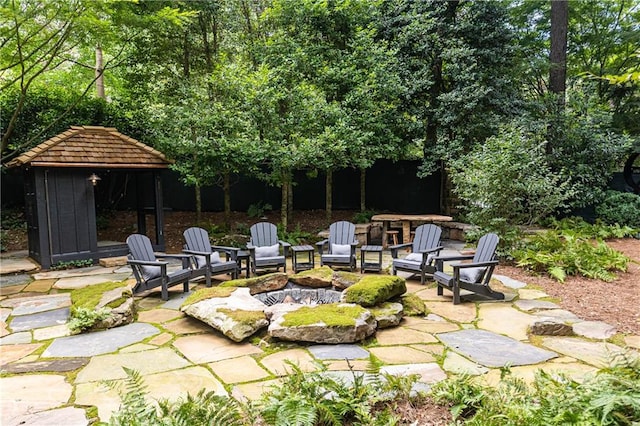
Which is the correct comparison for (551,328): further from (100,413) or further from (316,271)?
(100,413)

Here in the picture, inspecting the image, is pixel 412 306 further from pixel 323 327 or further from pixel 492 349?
pixel 323 327

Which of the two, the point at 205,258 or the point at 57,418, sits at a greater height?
the point at 205,258

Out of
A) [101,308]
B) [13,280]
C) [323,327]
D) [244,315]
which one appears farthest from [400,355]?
[13,280]

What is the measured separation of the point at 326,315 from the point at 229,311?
88cm

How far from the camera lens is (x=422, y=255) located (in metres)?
5.41

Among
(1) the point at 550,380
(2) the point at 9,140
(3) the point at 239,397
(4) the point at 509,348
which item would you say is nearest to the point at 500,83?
(4) the point at 509,348

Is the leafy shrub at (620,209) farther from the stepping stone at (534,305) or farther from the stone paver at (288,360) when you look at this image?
the stone paver at (288,360)

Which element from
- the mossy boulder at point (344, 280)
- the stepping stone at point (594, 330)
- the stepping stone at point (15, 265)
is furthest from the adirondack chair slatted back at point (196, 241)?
the stepping stone at point (594, 330)

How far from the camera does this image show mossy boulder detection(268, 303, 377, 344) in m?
3.28

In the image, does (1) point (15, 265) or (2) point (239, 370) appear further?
(1) point (15, 265)

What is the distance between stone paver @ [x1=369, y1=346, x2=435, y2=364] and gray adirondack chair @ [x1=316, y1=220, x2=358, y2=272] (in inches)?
103

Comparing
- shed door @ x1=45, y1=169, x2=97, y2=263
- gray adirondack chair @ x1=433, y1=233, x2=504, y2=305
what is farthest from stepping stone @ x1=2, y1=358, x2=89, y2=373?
shed door @ x1=45, y1=169, x2=97, y2=263

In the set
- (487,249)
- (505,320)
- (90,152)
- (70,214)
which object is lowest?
(505,320)

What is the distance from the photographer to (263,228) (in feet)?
20.0
